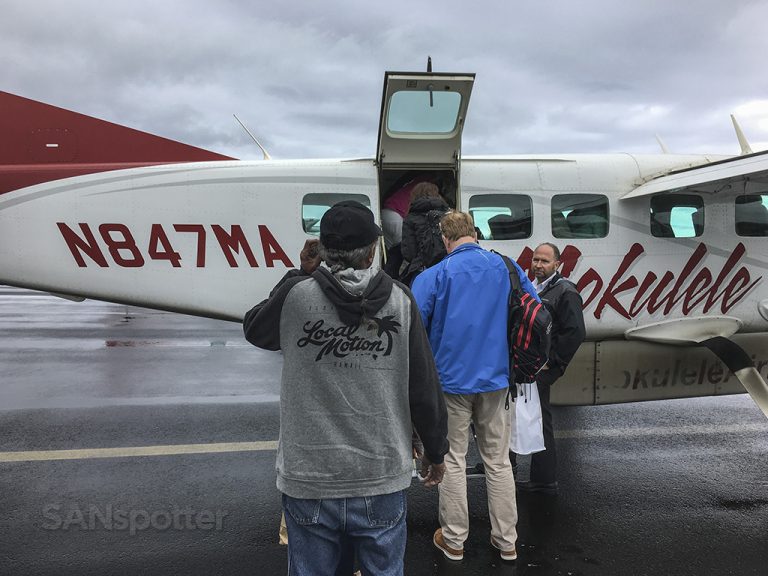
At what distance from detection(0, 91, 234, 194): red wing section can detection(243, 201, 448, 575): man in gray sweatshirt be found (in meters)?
4.13

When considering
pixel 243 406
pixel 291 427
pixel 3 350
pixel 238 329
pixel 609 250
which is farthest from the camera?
pixel 238 329

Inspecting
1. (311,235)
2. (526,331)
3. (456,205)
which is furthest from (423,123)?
(526,331)

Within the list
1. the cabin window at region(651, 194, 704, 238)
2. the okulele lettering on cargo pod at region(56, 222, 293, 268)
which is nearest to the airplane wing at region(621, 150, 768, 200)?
the cabin window at region(651, 194, 704, 238)

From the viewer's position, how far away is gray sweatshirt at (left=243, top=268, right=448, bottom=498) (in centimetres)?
178

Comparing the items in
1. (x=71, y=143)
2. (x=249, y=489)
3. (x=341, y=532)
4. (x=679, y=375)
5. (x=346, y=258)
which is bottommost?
(x=249, y=489)

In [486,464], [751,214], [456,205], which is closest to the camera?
[486,464]

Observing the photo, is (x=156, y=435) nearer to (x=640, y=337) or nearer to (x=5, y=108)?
(x=5, y=108)

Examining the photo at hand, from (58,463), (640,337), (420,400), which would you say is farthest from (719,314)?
(58,463)

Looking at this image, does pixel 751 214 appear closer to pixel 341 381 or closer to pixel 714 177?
pixel 714 177

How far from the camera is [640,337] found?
527cm

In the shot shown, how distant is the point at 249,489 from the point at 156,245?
2.33m

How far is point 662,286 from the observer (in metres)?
5.39

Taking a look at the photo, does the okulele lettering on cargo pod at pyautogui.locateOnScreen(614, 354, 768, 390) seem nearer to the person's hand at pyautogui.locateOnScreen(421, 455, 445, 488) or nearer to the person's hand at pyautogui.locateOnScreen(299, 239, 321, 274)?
the person's hand at pyautogui.locateOnScreen(299, 239, 321, 274)

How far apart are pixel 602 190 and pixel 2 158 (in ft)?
19.1
